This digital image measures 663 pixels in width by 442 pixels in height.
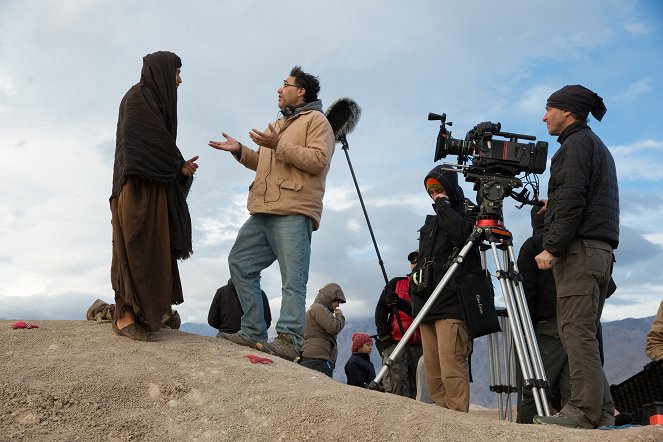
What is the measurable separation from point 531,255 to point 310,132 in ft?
7.00

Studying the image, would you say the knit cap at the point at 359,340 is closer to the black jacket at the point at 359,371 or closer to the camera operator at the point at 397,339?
the black jacket at the point at 359,371

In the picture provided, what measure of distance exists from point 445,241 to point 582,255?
139 cm

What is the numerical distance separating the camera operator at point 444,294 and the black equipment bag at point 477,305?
15cm

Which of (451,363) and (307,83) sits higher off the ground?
(307,83)

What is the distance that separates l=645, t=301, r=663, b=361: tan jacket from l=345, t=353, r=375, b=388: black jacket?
12.4 ft

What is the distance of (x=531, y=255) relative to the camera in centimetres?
644

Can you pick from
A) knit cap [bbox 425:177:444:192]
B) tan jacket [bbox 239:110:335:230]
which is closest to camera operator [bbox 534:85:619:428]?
knit cap [bbox 425:177:444:192]

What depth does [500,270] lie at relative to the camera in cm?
562

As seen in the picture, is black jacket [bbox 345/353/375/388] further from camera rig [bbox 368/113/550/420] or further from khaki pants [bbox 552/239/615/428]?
khaki pants [bbox 552/239/615/428]

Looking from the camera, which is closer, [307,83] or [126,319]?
[126,319]

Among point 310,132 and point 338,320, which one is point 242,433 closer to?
point 310,132

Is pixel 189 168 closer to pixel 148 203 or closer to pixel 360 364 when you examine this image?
pixel 148 203

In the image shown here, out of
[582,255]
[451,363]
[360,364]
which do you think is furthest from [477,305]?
[360,364]

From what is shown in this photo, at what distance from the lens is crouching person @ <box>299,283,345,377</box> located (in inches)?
337
